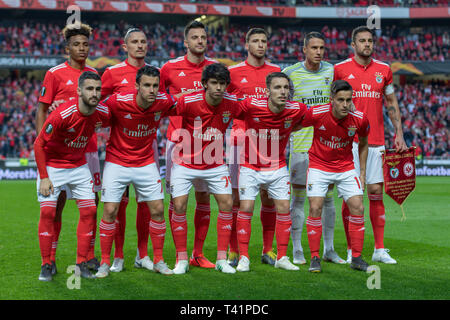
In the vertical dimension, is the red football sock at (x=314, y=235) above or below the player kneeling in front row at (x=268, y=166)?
below

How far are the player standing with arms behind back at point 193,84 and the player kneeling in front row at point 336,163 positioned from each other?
1105 mm

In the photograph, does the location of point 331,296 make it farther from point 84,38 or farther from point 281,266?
point 84,38

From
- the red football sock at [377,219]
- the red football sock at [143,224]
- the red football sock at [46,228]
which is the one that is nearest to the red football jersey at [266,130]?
the red football sock at [143,224]

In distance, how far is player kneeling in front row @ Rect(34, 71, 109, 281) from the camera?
5406 millimetres

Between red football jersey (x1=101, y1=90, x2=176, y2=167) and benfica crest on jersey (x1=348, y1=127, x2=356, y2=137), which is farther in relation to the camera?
benfica crest on jersey (x1=348, y1=127, x2=356, y2=137)

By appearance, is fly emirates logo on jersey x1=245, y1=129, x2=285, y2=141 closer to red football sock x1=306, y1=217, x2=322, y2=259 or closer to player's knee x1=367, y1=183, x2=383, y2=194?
red football sock x1=306, y1=217, x2=322, y2=259

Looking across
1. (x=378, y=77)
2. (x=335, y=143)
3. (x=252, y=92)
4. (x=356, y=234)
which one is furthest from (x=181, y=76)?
(x=356, y=234)

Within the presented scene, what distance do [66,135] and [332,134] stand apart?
2620 mm

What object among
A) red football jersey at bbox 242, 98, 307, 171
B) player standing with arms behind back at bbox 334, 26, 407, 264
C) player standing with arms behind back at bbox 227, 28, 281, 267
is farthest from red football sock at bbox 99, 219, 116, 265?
player standing with arms behind back at bbox 334, 26, 407, 264

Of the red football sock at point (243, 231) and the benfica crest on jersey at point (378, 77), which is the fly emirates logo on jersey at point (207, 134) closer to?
the red football sock at point (243, 231)

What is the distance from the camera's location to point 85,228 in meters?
5.56

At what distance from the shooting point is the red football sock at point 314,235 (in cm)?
590

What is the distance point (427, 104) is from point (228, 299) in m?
30.4

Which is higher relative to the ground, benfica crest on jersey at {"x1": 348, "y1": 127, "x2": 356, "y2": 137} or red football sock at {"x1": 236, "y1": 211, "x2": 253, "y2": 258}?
benfica crest on jersey at {"x1": 348, "y1": 127, "x2": 356, "y2": 137}
